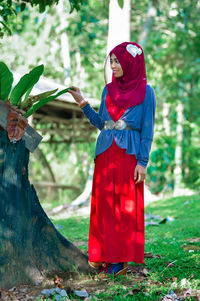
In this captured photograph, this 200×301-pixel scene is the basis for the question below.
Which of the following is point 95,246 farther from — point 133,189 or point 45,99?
point 45,99

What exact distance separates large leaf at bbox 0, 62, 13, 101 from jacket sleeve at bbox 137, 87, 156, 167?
107 centimetres

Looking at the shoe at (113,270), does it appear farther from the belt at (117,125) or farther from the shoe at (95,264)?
the belt at (117,125)

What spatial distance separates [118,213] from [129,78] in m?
1.02

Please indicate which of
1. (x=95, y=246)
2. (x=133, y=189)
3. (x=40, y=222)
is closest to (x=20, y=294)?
(x=40, y=222)

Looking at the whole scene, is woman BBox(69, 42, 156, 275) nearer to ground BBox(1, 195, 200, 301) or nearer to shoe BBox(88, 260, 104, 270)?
shoe BBox(88, 260, 104, 270)

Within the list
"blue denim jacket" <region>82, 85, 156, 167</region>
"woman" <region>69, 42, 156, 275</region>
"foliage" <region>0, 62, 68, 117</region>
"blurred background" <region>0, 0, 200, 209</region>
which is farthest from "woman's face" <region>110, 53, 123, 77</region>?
"blurred background" <region>0, 0, 200, 209</region>

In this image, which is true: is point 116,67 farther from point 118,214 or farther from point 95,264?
point 95,264

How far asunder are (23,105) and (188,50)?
12547 millimetres

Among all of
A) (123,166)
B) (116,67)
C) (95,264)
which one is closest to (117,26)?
(116,67)

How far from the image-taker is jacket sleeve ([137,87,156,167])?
303 cm

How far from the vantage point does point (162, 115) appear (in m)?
12.1

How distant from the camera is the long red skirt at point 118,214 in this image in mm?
3029

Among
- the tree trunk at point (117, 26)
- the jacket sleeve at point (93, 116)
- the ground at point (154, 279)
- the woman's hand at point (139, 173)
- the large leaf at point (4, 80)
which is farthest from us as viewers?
the tree trunk at point (117, 26)

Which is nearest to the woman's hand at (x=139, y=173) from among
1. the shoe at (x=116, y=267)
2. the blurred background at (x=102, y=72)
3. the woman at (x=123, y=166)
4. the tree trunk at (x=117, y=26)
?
the woman at (x=123, y=166)
